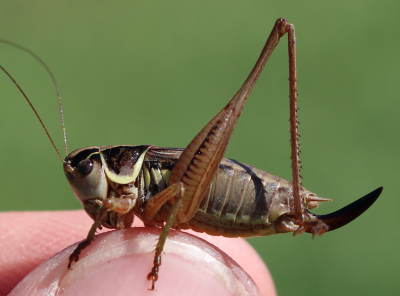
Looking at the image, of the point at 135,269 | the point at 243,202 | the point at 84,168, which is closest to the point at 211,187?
the point at 243,202

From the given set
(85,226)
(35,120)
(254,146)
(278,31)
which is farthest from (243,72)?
(278,31)

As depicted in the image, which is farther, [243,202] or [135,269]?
[243,202]

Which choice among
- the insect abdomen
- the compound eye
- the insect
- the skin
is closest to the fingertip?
the skin

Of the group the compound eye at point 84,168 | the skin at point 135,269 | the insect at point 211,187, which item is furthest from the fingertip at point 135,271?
the compound eye at point 84,168

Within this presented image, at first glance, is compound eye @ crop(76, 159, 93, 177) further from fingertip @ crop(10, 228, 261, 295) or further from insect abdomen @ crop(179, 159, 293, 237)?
insect abdomen @ crop(179, 159, 293, 237)

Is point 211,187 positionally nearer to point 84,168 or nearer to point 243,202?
point 243,202

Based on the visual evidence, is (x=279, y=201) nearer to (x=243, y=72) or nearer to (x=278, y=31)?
(x=278, y=31)

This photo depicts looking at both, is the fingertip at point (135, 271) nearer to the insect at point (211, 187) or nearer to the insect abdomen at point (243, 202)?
the insect at point (211, 187)
